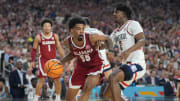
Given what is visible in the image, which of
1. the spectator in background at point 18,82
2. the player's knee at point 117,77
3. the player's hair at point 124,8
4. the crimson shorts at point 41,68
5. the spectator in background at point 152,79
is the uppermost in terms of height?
the player's hair at point 124,8

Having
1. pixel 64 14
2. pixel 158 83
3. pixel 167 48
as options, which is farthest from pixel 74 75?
pixel 64 14

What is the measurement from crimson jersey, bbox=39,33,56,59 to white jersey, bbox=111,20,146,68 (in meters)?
3.21

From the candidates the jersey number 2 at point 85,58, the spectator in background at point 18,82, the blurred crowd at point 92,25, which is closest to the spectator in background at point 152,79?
the blurred crowd at point 92,25

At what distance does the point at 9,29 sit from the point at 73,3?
27.2ft

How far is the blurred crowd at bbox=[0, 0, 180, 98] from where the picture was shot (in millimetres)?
11891

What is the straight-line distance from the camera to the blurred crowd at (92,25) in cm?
1189

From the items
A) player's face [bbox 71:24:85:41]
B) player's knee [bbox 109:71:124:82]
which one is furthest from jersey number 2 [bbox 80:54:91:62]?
player's knee [bbox 109:71:124:82]

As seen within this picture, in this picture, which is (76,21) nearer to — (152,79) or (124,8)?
(124,8)

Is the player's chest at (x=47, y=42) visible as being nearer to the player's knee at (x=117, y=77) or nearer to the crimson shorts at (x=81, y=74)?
the crimson shorts at (x=81, y=74)

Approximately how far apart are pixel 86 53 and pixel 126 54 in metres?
0.69

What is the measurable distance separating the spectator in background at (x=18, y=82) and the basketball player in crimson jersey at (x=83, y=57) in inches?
231

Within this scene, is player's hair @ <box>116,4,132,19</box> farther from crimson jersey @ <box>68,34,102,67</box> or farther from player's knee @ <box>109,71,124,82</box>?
player's knee @ <box>109,71,124,82</box>

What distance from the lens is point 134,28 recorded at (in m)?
5.24

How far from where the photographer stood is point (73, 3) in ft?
74.6
